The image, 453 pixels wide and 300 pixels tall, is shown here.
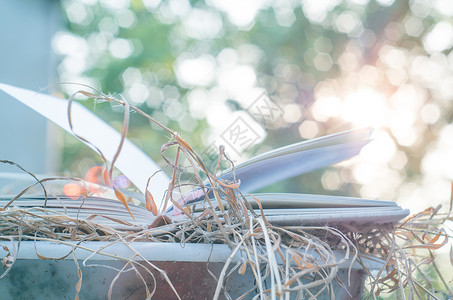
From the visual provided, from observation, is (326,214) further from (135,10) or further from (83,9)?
(83,9)

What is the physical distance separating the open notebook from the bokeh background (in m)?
3.84

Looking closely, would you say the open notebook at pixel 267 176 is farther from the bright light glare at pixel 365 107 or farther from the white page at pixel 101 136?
the bright light glare at pixel 365 107

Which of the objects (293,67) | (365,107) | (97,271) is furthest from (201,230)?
(293,67)

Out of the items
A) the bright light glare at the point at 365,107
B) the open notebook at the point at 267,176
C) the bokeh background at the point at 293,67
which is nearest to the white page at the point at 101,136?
the open notebook at the point at 267,176

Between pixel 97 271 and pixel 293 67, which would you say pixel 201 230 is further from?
pixel 293 67

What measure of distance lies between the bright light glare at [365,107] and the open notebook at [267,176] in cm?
293

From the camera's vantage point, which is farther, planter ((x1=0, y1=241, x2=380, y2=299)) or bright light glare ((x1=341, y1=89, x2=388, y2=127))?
bright light glare ((x1=341, y1=89, x2=388, y2=127))

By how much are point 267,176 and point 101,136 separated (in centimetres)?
17

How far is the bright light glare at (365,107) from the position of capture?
3.52 metres

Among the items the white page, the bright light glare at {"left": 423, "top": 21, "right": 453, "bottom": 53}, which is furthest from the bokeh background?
the white page

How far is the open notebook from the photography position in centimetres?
37

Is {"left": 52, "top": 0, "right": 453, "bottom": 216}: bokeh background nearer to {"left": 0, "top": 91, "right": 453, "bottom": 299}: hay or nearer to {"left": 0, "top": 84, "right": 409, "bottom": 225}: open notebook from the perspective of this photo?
{"left": 0, "top": 84, "right": 409, "bottom": 225}: open notebook

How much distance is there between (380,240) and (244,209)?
0.17 metres

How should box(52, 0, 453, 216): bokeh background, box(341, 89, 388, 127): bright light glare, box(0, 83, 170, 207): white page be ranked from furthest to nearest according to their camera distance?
1. box(52, 0, 453, 216): bokeh background
2. box(341, 89, 388, 127): bright light glare
3. box(0, 83, 170, 207): white page
